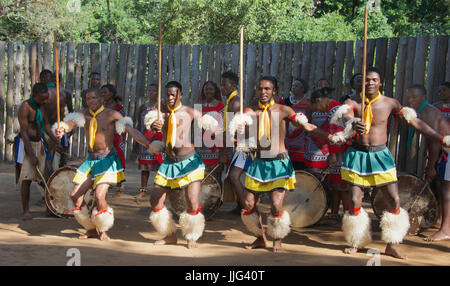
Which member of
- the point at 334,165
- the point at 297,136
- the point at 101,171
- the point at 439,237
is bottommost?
the point at 439,237

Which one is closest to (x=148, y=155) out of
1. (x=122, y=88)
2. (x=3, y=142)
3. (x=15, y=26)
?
(x=122, y=88)

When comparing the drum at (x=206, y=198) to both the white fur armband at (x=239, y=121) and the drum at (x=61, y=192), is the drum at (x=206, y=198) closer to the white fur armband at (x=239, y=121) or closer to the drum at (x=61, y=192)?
the drum at (x=61, y=192)

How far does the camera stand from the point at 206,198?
22.8 ft

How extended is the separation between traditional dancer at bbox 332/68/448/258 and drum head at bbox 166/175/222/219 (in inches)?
75.9

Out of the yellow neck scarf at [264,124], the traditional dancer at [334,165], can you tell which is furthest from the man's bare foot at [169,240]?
the traditional dancer at [334,165]

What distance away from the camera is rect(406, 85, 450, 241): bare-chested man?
20.0 ft

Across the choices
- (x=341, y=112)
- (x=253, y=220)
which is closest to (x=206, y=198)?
(x=253, y=220)

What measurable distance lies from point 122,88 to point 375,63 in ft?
19.2

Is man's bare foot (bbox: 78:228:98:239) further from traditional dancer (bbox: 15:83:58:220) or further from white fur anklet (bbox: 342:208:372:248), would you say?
white fur anklet (bbox: 342:208:372:248)

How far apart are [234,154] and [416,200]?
234 cm

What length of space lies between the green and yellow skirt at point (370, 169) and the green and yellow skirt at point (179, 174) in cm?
166

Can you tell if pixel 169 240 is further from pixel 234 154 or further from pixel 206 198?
pixel 234 154

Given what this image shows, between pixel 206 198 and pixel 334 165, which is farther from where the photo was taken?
pixel 206 198

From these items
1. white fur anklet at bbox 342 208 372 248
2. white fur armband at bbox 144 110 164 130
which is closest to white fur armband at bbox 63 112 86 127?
white fur armband at bbox 144 110 164 130
